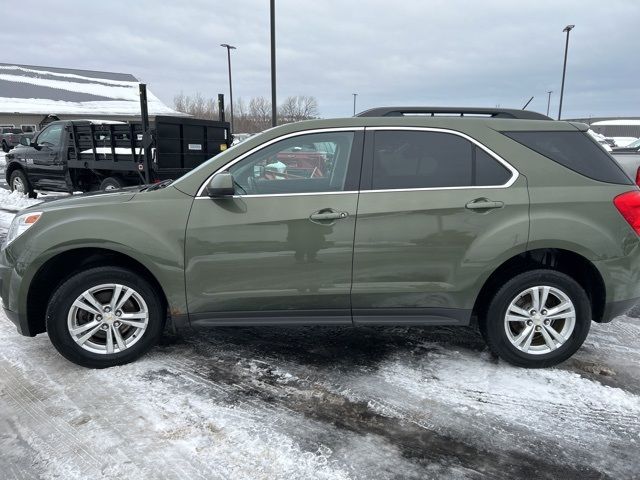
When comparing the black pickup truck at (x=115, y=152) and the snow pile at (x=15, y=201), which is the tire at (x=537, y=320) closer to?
the black pickup truck at (x=115, y=152)

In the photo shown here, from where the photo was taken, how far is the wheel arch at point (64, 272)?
3439mm

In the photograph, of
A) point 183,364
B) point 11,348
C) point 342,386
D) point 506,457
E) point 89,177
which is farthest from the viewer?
point 89,177

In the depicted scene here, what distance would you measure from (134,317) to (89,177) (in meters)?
8.45

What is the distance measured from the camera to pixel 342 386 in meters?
3.30

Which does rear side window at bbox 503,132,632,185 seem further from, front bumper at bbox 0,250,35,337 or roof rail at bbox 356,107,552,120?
front bumper at bbox 0,250,35,337

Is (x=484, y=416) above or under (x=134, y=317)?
under

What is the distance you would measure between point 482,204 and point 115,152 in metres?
8.42

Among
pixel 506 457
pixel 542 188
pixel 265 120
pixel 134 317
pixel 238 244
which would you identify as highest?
pixel 265 120

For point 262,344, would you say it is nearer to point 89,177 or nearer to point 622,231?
point 622,231

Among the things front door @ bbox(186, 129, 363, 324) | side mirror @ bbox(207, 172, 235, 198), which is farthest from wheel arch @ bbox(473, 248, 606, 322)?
side mirror @ bbox(207, 172, 235, 198)

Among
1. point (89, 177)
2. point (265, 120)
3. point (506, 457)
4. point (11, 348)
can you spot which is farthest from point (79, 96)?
point (506, 457)

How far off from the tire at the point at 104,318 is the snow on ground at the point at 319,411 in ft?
0.47

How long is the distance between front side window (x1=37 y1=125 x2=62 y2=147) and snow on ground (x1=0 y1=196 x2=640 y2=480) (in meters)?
8.17

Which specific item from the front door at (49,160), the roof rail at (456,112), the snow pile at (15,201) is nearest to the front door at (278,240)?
the roof rail at (456,112)
